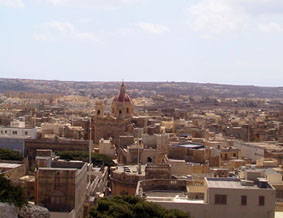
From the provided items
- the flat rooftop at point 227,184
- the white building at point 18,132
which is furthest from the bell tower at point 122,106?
the flat rooftop at point 227,184

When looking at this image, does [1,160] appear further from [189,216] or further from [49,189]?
[189,216]

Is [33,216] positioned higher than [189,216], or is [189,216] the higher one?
[33,216]

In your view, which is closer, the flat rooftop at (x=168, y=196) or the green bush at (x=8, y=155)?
the flat rooftop at (x=168, y=196)

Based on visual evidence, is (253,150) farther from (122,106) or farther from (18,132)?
(18,132)

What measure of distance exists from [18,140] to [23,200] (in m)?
36.0

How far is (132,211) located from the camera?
18.7 m

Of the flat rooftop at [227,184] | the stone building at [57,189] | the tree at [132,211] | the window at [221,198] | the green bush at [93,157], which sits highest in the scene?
the flat rooftop at [227,184]

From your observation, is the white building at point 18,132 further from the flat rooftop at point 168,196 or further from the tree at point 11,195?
the tree at point 11,195

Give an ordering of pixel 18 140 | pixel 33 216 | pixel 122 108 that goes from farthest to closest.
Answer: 1. pixel 122 108
2. pixel 18 140
3. pixel 33 216

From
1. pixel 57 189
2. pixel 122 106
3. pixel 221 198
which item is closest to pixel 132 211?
pixel 221 198

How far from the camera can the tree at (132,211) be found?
1833cm

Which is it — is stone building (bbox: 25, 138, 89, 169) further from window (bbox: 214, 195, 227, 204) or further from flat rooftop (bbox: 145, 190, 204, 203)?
window (bbox: 214, 195, 227, 204)

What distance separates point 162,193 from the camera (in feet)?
79.6

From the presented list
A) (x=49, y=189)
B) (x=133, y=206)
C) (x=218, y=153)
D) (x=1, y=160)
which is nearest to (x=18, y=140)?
(x=1, y=160)
